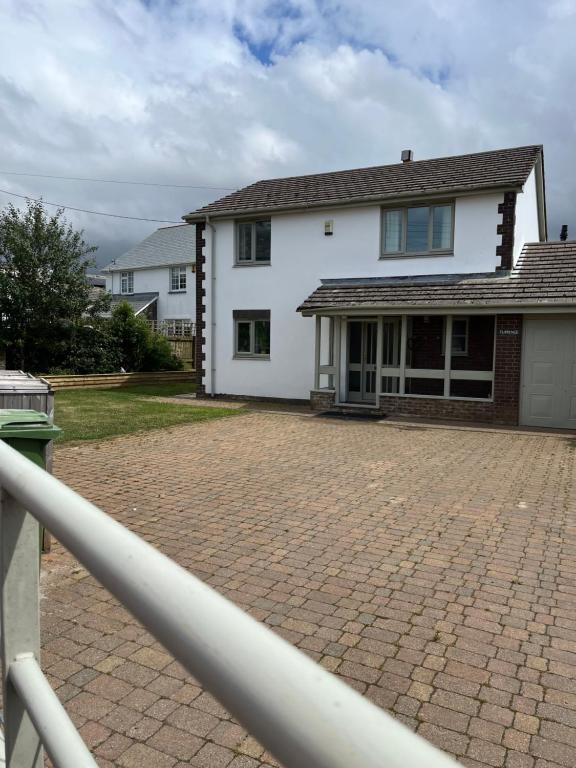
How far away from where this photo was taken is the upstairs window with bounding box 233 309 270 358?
742 inches

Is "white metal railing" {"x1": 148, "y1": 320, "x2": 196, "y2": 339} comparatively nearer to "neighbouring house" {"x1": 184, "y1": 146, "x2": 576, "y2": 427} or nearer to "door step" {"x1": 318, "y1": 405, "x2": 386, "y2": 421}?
"neighbouring house" {"x1": 184, "y1": 146, "x2": 576, "y2": 427}

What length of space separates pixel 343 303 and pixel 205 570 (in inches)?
473

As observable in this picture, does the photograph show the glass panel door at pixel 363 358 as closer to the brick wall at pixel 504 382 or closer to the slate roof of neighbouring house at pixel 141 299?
the brick wall at pixel 504 382

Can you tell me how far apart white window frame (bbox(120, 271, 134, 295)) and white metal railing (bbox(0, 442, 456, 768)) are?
4267cm

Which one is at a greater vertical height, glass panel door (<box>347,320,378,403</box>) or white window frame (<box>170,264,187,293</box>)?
white window frame (<box>170,264,187,293</box>)

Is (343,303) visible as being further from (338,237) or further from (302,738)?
(302,738)

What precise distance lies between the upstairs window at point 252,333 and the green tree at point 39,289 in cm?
665

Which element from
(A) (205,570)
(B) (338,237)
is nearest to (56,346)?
(B) (338,237)

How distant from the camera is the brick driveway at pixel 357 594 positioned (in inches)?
118

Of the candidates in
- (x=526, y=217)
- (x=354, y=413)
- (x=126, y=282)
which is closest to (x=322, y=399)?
(x=354, y=413)

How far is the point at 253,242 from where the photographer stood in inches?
754

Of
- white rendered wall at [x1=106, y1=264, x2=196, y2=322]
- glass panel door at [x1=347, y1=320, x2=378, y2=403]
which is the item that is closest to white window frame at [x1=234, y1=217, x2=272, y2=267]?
glass panel door at [x1=347, y1=320, x2=378, y2=403]

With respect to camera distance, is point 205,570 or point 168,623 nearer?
point 168,623

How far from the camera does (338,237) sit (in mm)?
17672
